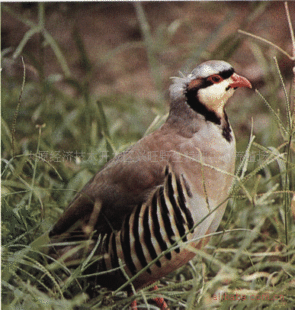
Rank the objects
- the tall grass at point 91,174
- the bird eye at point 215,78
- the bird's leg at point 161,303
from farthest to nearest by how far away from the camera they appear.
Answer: the bird's leg at point 161,303 < the bird eye at point 215,78 < the tall grass at point 91,174

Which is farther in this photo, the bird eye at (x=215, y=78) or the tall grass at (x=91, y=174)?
the bird eye at (x=215, y=78)

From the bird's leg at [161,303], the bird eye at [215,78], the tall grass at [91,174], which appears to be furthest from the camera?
the bird's leg at [161,303]

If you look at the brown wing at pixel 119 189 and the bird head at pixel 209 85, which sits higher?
the bird head at pixel 209 85

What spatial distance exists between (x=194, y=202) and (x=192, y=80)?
0.51 m

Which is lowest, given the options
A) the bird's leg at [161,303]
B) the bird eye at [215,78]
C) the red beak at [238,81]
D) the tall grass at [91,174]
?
the bird's leg at [161,303]

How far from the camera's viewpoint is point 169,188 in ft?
6.21

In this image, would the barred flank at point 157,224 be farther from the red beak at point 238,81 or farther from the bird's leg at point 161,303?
the red beak at point 238,81

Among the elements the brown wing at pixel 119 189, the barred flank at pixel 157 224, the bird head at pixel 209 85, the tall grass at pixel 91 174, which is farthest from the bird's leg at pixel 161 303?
the bird head at pixel 209 85

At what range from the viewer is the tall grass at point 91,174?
172 cm

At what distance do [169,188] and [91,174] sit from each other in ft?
3.28

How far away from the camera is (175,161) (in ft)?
6.21

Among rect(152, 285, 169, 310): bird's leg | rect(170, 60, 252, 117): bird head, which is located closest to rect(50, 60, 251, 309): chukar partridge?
rect(170, 60, 252, 117): bird head

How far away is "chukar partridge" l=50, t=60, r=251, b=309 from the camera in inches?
73.7

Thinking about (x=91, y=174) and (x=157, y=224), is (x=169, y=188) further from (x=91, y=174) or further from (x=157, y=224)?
(x=91, y=174)
